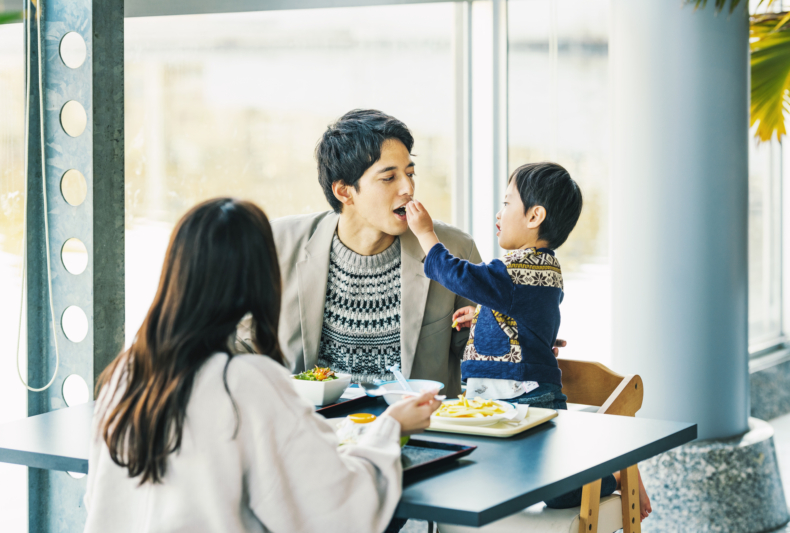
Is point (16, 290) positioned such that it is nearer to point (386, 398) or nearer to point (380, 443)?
point (386, 398)

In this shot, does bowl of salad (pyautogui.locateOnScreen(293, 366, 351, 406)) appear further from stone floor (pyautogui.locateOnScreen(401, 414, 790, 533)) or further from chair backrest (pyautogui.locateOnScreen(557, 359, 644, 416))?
stone floor (pyautogui.locateOnScreen(401, 414, 790, 533))

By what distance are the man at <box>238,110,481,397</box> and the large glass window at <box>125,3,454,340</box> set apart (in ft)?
3.56

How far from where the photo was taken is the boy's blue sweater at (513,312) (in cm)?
198

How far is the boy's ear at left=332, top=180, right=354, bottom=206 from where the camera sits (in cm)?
243

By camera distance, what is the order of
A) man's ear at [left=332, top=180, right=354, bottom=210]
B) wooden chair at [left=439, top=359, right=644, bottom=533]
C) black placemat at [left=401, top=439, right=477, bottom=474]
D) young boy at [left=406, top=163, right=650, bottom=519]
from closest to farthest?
black placemat at [left=401, top=439, right=477, bottom=474], wooden chair at [left=439, top=359, right=644, bottom=533], young boy at [left=406, top=163, right=650, bottom=519], man's ear at [left=332, top=180, right=354, bottom=210]

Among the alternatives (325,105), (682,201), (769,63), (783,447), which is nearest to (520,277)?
(682,201)

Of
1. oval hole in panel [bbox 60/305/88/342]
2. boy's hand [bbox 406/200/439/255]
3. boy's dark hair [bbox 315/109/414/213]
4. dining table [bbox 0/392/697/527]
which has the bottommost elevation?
dining table [bbox 0/392/697/527]

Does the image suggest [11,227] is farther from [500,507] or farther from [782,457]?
[782,457]

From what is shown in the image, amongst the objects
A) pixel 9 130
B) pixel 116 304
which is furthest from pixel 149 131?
pixel 116 304

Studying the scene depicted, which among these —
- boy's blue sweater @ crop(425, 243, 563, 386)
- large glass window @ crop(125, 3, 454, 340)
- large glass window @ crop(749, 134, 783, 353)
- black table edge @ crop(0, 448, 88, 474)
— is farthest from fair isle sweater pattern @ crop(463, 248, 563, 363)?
large glass window @ crop(749, 134, 783, 353)

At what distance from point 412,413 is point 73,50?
176 centimetres

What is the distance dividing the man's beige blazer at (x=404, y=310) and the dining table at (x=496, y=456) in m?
0.51

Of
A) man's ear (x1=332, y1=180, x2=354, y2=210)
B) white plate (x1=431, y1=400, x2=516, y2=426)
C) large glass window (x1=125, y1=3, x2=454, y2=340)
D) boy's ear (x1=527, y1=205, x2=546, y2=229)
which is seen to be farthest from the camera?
large glass window (x1=125, y1=3, x2=454, y2=340)

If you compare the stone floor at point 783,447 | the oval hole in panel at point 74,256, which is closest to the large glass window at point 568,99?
the stone floor at point 783,447
